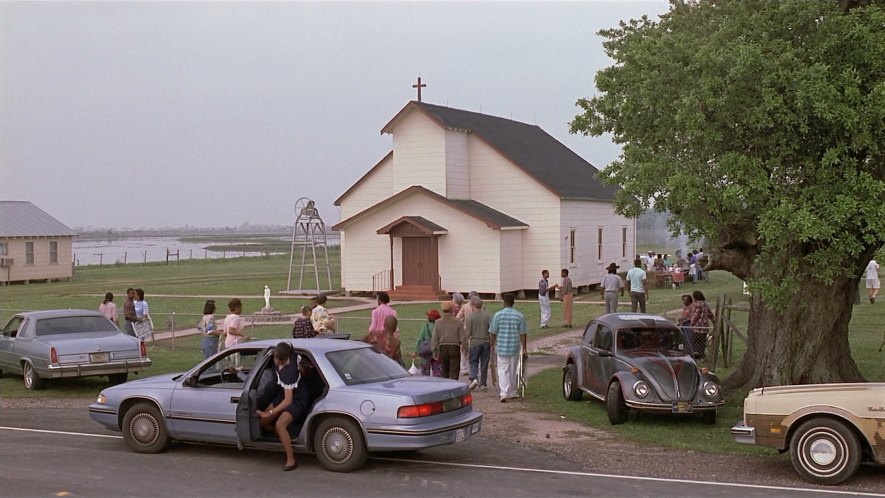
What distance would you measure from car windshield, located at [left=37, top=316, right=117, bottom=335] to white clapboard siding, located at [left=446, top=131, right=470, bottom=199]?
22665mm

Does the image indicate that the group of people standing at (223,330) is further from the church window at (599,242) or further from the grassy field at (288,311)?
the church window at (599,242)

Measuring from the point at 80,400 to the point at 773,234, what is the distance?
11.7 meters

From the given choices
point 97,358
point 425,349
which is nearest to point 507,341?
point 425,349

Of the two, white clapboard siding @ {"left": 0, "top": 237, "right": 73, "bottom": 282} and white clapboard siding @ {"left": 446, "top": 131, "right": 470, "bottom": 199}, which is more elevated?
white clapboard siding @ {"left": 446, "top": 131, "right": 470, "bottom": 199}

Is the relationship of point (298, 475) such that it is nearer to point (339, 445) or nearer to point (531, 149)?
point (339, 445)

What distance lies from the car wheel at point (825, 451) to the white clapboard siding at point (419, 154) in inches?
1174

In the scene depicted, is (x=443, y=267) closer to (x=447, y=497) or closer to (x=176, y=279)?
(x=176, y=279)

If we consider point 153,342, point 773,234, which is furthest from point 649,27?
point 153,342

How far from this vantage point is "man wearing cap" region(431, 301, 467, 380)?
16.0m

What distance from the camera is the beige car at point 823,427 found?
399 inches

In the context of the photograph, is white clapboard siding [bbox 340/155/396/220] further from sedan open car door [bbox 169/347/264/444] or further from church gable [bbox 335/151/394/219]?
sedan open car door [bbox 169/347/264/444]

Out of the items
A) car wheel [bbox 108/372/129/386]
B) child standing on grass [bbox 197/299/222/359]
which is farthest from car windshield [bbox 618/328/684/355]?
car wheel [bbox 108/372/129/386]

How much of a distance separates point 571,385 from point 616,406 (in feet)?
7.49

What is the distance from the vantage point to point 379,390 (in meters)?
10.8
